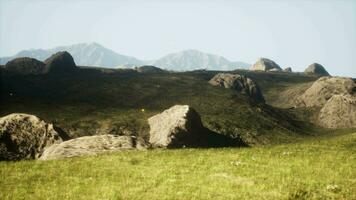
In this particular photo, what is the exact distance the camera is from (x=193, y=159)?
88.4 feet

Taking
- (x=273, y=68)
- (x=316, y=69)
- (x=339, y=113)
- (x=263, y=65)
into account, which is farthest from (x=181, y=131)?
(x=263, y=65)

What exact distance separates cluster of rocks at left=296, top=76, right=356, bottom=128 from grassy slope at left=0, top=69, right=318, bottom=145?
4.75 meters

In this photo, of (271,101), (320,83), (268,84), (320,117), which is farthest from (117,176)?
(268,84)

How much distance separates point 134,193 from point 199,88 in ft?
212

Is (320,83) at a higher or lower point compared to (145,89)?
higher

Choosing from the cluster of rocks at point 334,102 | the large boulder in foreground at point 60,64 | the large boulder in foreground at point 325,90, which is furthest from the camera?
the large boulder in foreground at point 60,64

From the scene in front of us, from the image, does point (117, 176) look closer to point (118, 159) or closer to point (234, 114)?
point (118, 159)

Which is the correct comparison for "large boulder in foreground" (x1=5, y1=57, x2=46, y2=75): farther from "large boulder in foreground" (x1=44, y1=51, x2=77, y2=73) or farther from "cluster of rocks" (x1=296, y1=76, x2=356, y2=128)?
"cluster of rocks" (x1=296, y1=76, x2=356, y2=128)

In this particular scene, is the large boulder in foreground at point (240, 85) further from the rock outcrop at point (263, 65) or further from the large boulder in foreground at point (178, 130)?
the rock outcrop at point (263, 65)

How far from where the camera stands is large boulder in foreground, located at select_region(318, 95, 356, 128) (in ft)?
218

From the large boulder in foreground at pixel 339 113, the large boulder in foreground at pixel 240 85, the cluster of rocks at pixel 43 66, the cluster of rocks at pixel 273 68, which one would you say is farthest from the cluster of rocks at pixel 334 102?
the cluster of rocks at pixel 273 68

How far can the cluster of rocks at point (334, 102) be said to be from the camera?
6712 cm

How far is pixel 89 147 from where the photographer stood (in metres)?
32.3

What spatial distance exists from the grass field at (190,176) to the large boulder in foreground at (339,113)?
3946cm
